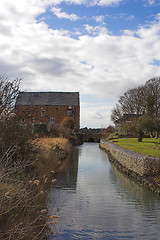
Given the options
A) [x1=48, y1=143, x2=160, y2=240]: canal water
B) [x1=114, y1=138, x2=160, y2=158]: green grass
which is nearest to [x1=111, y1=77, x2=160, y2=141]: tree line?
[x1=114, y1=138, x2=160, y2=158]: green grass

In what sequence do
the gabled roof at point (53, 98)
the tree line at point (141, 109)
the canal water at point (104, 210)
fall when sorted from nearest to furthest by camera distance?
1. the canal water at point (104, 210)
2. the tree line at point (141, 109)
3. the gabled roof at point (53, 98)

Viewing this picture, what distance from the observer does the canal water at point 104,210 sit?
296 inches

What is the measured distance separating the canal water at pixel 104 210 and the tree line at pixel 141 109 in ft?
82.1

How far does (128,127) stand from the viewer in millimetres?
47250

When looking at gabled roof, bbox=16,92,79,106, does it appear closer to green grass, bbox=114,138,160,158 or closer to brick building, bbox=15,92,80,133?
brick building, bbox=15,92,80,133

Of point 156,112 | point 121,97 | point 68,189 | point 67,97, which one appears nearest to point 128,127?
point 156,112

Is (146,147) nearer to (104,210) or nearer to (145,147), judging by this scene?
(145,147)

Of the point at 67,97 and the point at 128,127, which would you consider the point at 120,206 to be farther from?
the point at 67,97

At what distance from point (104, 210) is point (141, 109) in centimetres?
4204

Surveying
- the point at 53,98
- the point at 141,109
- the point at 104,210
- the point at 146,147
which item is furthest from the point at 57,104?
the point at 104,210

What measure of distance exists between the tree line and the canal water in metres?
25.0

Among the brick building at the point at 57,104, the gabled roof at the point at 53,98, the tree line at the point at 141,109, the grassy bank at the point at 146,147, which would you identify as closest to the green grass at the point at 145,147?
the grassy bank at the point at 146,147

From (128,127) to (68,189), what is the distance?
35503 mm

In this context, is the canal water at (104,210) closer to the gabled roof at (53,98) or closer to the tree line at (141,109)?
the tree line at (141,109)
